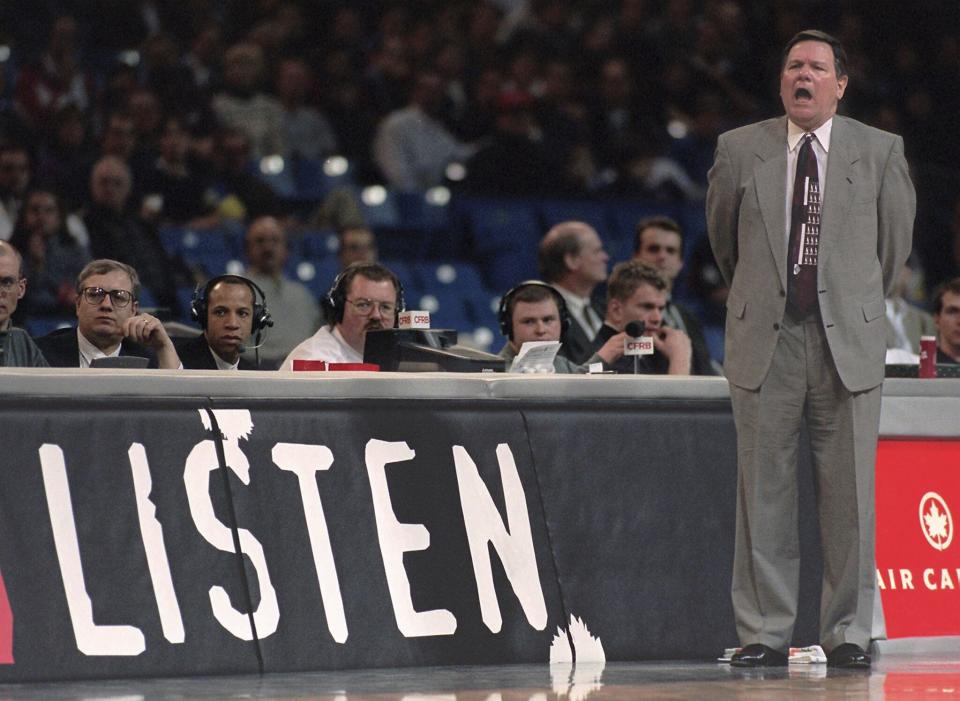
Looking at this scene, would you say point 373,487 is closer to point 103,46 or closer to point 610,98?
point 103,46

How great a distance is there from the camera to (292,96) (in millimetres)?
12266

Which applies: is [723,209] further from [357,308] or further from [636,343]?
[357,308]

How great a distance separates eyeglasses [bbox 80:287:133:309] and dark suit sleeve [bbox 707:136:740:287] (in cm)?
245

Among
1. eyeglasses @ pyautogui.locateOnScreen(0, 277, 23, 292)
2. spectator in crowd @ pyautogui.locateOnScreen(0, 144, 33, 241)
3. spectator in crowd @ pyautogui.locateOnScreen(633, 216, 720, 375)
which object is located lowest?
eyeglasses @ pyautogui.locateOnScreen(0, 277, 23, 292)

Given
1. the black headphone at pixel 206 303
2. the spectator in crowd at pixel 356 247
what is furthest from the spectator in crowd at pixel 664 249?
the black headphone at pixel 206 303

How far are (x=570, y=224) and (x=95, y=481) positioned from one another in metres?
4.28

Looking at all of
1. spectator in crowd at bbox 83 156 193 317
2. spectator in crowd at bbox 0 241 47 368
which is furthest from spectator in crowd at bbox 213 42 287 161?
spectator in crowd at bbox 0 241 47 368

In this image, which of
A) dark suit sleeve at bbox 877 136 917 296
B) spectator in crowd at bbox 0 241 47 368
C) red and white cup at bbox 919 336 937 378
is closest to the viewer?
dark suit sleeve at bbox 877 136 917 296

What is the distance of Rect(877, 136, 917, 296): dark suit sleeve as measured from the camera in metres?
5.25

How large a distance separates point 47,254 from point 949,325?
478 centimetres

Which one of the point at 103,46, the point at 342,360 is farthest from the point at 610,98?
the point at 342,360

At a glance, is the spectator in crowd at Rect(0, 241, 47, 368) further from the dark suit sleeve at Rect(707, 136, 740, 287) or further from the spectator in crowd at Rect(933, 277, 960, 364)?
the spectator in crowd at Rect(933, 277, 960, 364)

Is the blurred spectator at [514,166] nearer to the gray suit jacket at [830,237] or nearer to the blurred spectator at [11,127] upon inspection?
the blurred spectator at [11,127]

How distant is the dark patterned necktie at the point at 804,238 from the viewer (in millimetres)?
5156
